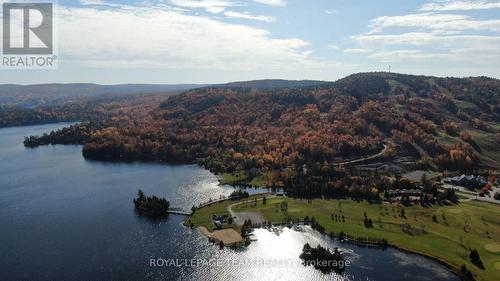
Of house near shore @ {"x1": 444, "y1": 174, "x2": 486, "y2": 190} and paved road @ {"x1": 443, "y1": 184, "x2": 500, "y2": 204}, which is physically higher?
house near shore @ {"x1": 444, "y1": 174, "x2": 486, "y2": 190}

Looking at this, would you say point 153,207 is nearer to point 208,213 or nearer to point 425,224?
point 208,213

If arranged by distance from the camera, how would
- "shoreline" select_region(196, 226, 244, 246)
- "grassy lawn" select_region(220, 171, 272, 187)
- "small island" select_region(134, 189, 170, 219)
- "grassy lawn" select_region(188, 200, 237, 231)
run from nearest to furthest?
"shoreline" select_region(196, 226, 244, 246), "grassy lawn" select_region(188, 200, 237, 231), "small island" select_region(134, 189, 170, 219), "grassy lawn" select_region(220, 171, 272, 187)

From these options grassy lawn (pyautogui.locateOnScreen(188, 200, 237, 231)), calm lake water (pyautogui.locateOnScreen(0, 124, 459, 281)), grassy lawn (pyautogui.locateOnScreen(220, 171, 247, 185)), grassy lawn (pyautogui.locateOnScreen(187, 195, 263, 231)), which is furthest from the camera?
grassy lawn (pyautogui.locateOnScreen(220, 171, 247, 185))

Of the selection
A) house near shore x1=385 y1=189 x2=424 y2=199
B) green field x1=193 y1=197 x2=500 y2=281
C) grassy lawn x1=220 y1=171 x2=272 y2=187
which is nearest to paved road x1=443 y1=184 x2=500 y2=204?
green field x1=193 y1=197 x2=500 y2=281

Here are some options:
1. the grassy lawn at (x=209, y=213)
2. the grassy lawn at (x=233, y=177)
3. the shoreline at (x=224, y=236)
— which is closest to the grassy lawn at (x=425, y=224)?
the grassy lawn at (x=209, y=213)

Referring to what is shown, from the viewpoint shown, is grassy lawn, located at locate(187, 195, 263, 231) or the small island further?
the small island

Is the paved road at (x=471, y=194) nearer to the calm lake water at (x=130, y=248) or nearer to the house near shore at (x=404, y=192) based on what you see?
the house near shore at (x=404, y=192)

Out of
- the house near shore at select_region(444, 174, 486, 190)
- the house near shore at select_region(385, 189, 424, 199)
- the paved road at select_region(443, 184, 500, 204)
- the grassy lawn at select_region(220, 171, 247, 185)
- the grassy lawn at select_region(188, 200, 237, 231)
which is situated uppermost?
the house near shore at select_region(444, 174, 486, 190)

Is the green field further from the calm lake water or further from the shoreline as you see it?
the shoreline
